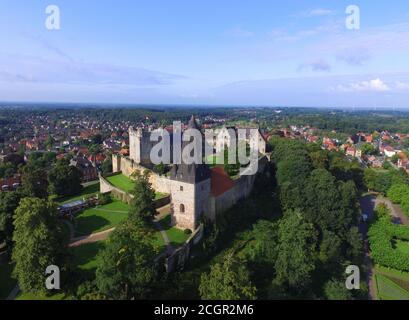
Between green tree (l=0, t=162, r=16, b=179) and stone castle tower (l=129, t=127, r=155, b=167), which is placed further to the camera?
green tree (l=0, t=162, r=16, b=179)

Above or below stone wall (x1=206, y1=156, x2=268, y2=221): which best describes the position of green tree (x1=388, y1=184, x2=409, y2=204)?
below

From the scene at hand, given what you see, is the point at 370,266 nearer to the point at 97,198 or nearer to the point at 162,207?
the point at 162,207

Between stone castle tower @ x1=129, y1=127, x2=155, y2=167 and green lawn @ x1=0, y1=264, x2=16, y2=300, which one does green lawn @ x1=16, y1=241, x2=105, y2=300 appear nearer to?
green lawn @ x1=0, y1=264, x2=16, y2=300

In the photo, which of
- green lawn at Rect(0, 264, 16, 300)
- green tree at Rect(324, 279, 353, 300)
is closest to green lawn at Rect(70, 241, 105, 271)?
green lawn at Rect(0, 264, 16, 300)

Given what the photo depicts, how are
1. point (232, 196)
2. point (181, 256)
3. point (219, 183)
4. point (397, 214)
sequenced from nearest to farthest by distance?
1. point (181, 256)
2. point (219, 183)
3. point (232, 196)
4. point (397, 214)

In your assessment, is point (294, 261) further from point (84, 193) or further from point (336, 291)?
point (84, 193)

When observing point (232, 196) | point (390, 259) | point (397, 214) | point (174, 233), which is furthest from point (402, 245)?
point (174, 233)

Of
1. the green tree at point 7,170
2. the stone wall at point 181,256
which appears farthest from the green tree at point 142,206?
the green tree at point 7,170
